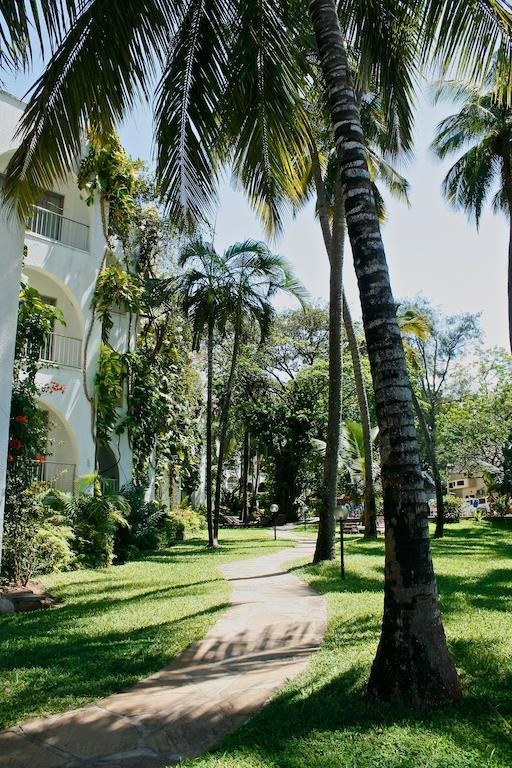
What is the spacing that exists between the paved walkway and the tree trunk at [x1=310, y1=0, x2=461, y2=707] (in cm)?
115

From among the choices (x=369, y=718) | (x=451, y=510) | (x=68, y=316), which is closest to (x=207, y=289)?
(x=68, y=316)

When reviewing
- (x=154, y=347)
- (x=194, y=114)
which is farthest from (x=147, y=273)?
(x=194, y=114)

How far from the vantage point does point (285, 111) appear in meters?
7.39

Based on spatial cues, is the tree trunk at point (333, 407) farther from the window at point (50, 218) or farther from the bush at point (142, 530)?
the window at point (50, 218)

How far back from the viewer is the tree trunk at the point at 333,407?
1270 cm

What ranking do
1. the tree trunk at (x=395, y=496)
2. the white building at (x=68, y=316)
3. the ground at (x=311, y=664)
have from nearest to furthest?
the ground at (x=311, y=664) → the tree trunk at (x=395, y=496) → the white building at (x=68, y=316)

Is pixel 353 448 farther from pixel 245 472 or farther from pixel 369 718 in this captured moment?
pixel 369 718

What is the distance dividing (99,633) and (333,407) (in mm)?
7165

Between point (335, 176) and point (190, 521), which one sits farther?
point (190, 521)

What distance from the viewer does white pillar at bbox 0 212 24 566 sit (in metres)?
9.05

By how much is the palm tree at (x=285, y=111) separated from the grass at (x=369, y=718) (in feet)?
0.97

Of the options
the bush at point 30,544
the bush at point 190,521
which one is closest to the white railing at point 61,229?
the bush at point 30,544

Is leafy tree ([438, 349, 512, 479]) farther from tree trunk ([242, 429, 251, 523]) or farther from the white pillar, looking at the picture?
the white pillar

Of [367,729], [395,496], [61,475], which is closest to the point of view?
[367,729]
